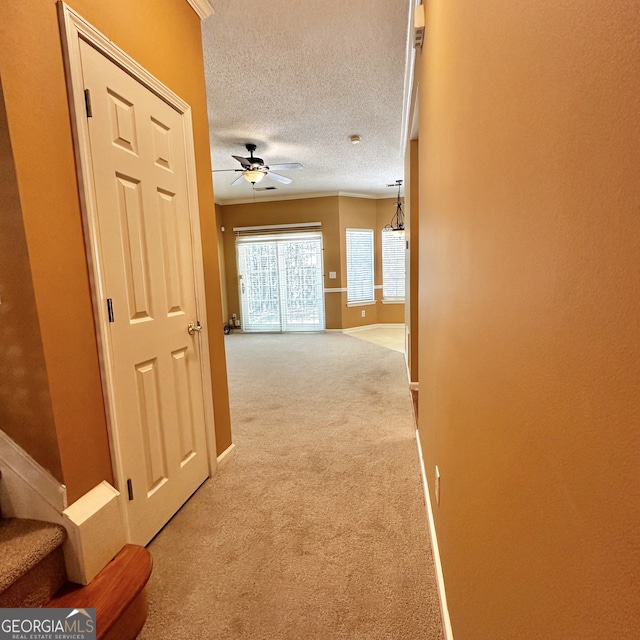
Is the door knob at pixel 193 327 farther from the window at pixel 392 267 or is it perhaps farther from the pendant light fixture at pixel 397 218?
the window at pixel 392 267

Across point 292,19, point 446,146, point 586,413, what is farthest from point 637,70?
point 292,19

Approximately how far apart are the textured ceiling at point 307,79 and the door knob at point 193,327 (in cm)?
190

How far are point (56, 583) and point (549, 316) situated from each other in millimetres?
1690

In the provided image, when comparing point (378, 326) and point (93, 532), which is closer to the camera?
point (93, 532)

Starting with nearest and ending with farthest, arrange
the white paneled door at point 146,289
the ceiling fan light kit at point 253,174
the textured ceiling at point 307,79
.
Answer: the white paneled door at point 146,289 < the textured ceiling at point 307,79 < the ceiling fan light kit at point 253,174

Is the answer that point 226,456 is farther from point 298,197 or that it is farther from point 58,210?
point 298,197

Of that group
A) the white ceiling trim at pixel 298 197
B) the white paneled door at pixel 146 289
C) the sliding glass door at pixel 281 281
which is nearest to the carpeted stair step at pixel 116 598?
the white paneled door at pixel 146 289

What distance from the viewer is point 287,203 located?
7.03 m

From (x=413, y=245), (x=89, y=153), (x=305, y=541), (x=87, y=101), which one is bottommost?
A: (x=305, y=541)

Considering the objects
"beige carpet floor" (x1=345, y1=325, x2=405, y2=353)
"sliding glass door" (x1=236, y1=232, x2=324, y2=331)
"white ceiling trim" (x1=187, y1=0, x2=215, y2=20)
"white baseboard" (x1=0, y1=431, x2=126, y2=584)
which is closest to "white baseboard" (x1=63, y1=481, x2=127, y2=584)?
"white baseboard" (x1=0, y1=431, x2=126, y2=584)

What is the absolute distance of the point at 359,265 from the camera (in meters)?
7.25

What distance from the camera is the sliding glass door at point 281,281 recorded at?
7.01 metres

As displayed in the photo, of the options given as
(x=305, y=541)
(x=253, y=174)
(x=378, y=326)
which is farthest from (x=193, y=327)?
(x=378, y=326)

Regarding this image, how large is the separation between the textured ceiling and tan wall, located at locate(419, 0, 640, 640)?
175cm
